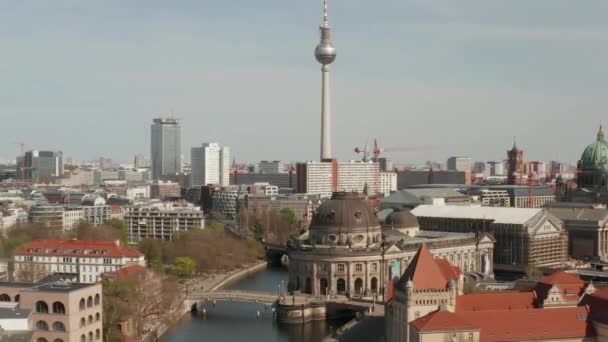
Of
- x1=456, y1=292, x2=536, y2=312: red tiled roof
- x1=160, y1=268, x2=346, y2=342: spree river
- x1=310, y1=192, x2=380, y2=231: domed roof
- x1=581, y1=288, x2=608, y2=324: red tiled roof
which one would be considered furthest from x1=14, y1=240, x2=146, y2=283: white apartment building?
x1=581, y1=288, x2=608, y2=324: red tiled roof

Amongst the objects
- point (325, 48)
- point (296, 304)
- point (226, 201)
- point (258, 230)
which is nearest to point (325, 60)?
point (325, 48)

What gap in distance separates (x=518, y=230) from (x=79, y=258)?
169 ft

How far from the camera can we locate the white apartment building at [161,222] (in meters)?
129

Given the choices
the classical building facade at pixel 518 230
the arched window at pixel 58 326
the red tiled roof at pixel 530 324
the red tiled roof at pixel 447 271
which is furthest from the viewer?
the classical building facade at pixel 518 230

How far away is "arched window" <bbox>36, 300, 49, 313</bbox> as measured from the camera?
53750 millimetres

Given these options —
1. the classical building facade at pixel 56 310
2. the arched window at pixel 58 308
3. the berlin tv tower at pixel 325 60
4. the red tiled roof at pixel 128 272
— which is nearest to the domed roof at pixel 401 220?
the red tiled roof at pixel 128 272

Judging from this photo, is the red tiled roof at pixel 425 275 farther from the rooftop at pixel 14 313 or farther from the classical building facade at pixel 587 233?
the classical building facade at pixel 587 233

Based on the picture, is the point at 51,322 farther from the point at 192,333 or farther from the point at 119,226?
the point at 119,226

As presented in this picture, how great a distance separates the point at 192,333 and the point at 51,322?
18879 millimetres

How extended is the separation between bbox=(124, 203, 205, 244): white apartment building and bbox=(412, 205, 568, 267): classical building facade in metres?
36.2

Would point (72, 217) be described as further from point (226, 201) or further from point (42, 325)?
point (42, 325)

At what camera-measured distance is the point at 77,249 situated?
8712 cm

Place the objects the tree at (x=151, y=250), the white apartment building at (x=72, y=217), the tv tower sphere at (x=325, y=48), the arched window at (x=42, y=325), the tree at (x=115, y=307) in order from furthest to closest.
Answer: the tv tower sphere at (x=325, y=48) → the white apartment building at (x=72, y=217) → the tree at (x=151, y=250) → the tree at (x=115, y=307) → the arched window at (x=42, y=325)

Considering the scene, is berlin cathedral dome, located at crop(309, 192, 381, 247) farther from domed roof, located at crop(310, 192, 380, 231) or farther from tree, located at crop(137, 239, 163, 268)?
tree, located at crop(137, 239, 163, 268)
